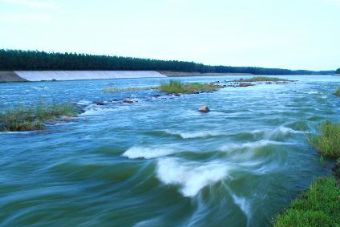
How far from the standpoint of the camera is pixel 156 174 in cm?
1231

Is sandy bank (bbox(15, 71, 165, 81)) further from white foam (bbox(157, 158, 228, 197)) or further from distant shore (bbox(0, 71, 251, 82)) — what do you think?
white foam (bbox(157, 158, 228, 197))

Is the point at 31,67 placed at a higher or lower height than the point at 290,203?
lower

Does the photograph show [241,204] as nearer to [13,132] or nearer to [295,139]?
[295,139]

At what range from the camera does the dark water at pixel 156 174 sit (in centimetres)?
926

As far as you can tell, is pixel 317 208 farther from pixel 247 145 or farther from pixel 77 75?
pixel 77 75

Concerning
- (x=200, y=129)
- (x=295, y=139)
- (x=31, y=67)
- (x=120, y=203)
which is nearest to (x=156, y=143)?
(x=200, y=129)

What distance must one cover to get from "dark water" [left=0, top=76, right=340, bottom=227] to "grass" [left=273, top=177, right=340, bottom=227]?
2.19ft

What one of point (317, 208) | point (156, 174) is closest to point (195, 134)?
point (156, 174)

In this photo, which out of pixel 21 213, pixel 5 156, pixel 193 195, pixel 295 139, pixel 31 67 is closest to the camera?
pixel 21 213

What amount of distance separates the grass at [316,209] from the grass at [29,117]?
16571 millimetres

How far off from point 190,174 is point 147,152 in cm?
377

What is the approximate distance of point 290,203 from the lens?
349 inches

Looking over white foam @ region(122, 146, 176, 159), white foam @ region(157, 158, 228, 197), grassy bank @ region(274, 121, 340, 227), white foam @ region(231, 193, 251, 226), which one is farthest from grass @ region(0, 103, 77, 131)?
grassy bank @ region(274, 121, 340, 227)

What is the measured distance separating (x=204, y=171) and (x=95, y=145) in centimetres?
665
